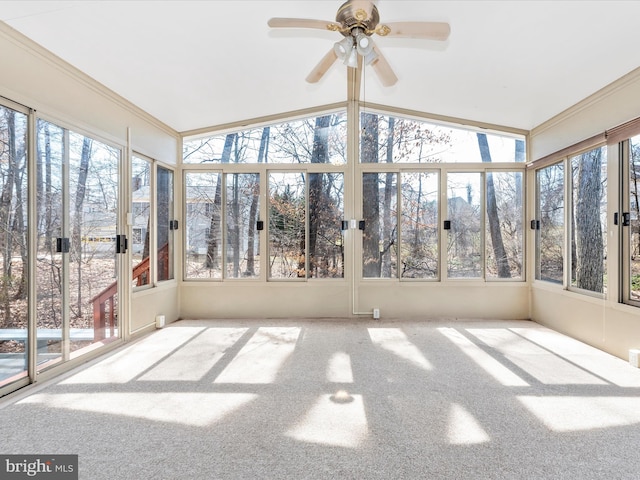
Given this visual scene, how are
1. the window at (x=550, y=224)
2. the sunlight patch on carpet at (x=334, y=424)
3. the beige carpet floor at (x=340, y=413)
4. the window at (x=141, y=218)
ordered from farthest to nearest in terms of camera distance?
the window at (x=550, y=224)
the window at (x=141, y=218)
the sunlight patch on carpet at (x=334, y=424)
the beige carpet floor at (x=340, y=413)

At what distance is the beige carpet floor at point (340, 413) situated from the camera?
1.70 m

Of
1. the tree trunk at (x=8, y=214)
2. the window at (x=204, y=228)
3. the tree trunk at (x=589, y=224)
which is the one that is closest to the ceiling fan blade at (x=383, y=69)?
the tree trunk at (x=589, y=224)

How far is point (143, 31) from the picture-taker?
8.59 ft

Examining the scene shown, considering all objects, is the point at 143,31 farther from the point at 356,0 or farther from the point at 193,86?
the point at 356,0

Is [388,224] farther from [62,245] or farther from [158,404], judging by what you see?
[62,245]

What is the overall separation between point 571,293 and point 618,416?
2023 mm

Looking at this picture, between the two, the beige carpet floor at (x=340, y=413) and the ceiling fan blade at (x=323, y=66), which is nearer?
the beige carpet floor at (x=340, y=413)

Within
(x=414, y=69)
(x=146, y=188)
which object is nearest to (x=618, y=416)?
(x=414, y=69)

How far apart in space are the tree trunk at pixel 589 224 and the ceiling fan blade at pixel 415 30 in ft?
8.16

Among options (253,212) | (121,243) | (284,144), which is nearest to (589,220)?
(284,144)

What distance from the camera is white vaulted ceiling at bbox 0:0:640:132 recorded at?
242 cm

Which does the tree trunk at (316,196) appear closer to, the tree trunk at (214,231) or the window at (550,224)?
→ the tree trunk at (214,231)

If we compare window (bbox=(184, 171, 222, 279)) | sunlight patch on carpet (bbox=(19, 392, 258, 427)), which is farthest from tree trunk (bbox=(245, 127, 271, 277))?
sunlight patch on carpet (bbox=(19, 392, 258, 427))

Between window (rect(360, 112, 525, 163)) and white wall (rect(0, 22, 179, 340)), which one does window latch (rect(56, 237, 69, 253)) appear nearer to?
white wall (rect(0, 22, 179, 340))
